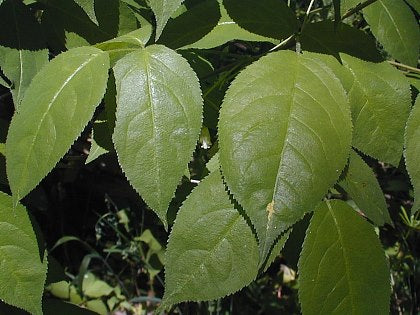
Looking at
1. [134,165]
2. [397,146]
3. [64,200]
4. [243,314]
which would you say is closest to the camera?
[134,165]

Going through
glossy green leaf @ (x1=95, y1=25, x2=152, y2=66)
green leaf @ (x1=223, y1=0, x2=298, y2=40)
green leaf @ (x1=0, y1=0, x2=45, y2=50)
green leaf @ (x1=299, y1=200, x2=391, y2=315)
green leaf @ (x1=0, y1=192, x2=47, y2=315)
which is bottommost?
green leaf @ (x1=0, y1=192, x2=47, y2=315)

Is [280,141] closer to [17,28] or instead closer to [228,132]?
[228,132]

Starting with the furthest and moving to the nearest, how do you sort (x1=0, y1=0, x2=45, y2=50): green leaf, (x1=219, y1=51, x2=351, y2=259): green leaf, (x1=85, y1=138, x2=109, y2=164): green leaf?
(x1=0, y1=0, x2=45, y2=50): green leaf < (x1=85, y1=138, x2=109, y2=164): green leaf < (x1=219, y1=51, x2=351, y2=259): green leaf

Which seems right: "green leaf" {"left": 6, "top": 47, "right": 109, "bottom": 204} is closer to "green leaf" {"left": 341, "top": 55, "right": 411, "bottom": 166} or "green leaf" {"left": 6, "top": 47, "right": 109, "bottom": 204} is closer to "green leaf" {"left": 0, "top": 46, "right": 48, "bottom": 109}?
"green leaf" {"left": 0, "top": 46, "right": 48, "bottom": 109}

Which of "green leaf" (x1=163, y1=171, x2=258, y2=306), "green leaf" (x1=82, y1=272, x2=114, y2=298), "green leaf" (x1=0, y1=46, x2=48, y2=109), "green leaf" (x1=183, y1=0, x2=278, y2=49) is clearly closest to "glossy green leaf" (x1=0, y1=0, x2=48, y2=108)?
"green leaf" (x1=0, y1=46, x2=48, y2=109)

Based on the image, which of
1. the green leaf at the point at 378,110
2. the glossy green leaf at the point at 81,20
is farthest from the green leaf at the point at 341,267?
the glossy green leaf at the point at 81,20

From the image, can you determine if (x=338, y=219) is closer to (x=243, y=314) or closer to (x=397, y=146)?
(x=397, y=146)

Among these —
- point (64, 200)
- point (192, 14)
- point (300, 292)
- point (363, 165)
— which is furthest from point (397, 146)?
point (64, 200)
